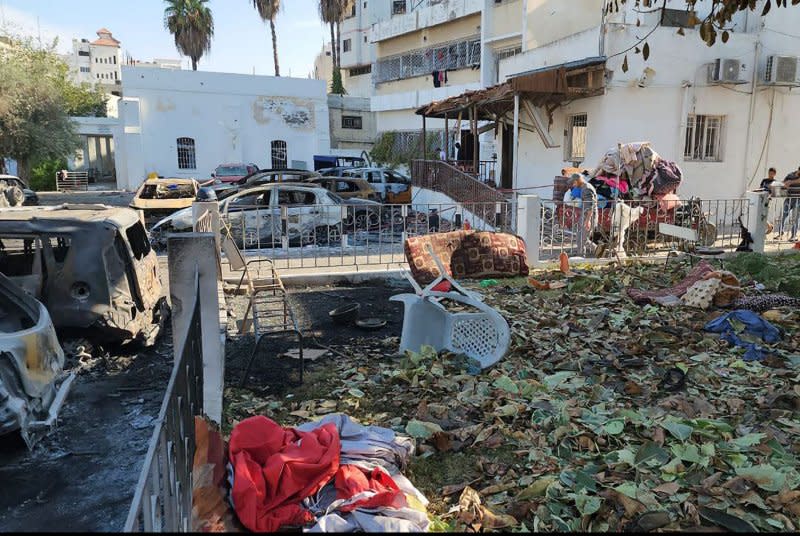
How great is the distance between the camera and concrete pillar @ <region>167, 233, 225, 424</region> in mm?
4617

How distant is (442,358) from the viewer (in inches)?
244

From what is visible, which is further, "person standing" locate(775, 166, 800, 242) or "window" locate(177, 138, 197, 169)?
"window" locate(177, 138, 197, 169)

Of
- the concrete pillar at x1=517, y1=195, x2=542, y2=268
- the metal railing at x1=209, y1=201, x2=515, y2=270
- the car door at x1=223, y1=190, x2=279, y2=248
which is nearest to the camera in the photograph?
the concrete pillar at x1=517, y1=195, x2=542, y2=268

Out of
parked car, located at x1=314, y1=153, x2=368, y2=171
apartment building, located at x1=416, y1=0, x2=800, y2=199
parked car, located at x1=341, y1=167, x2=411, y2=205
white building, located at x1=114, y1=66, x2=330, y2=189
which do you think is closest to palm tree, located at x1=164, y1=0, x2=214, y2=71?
white building, located at x1=114, y1=66, x2=330, y2=189

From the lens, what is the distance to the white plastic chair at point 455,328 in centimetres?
613

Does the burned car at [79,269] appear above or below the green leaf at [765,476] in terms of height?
above

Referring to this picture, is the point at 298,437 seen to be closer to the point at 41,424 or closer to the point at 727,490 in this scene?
the point at 41,424

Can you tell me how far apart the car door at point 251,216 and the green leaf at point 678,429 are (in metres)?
9.73

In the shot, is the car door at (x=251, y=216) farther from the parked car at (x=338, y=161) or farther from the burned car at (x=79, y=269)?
the parked car at (x=338, y=161)

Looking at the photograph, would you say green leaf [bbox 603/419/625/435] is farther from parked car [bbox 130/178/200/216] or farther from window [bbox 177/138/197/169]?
window [bbox 177/138/197/169]

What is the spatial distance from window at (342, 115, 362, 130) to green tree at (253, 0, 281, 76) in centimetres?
871

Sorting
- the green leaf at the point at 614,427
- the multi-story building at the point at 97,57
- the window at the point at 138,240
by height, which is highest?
the multi-story building at the point at 97,57

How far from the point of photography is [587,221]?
1170 cm

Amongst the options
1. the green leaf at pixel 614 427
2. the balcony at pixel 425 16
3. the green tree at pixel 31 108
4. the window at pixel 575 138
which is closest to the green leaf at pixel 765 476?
the green leaf at pixel 614 427
